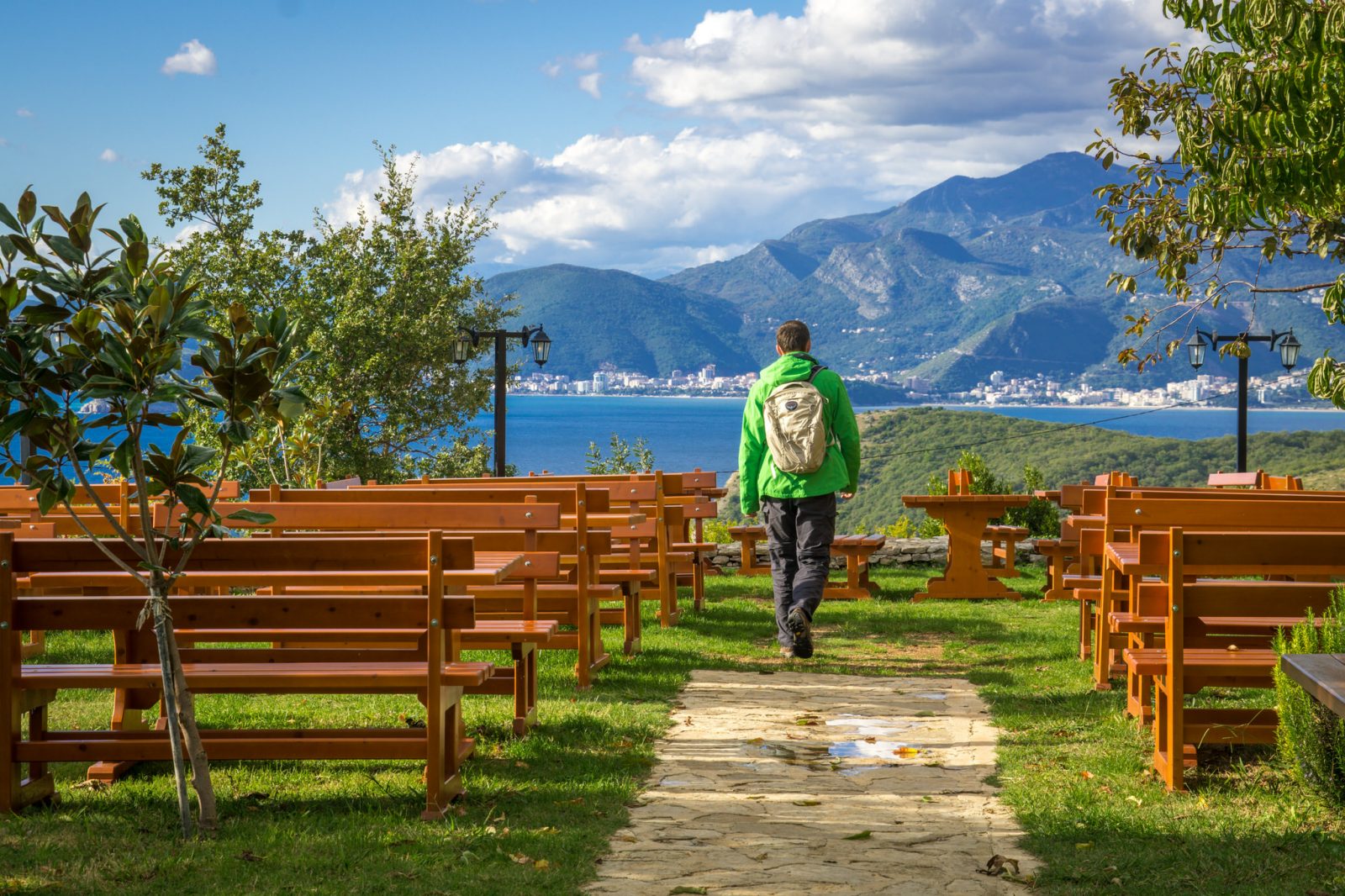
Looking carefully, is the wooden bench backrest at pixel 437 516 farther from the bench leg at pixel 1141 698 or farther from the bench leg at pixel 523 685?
the bench leg at pixel 1141 698

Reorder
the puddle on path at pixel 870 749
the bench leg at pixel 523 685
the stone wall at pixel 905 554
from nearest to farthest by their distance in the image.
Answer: the puddle on path at pixel 870 749
the bench leg at pixel 523 685
the stone wall at pixel 905 554

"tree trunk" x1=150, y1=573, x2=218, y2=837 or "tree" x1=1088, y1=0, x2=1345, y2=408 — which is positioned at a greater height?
"tree" x1=1088, y1=0, x2=1345, y2=408

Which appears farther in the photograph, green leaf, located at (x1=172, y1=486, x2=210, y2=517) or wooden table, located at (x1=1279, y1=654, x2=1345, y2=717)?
green leaf, located at (x1=172, y1=486, x2=210, y2=517)

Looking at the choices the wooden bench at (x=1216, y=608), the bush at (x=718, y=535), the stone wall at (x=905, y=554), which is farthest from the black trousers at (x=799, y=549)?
the bush at (x=718, y=535)

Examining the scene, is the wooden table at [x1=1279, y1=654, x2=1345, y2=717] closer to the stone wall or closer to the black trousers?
the black trousers

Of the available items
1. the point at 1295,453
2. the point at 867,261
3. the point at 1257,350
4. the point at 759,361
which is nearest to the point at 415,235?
the point at 1295,453

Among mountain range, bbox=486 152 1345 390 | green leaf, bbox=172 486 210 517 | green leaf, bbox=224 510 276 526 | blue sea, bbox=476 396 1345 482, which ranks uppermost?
mountain range, bbox=486 152 1345 390

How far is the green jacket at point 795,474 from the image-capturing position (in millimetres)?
8531

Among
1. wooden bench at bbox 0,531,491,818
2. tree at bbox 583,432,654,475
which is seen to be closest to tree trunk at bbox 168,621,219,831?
wooden bench at bbox 0,531,491,818

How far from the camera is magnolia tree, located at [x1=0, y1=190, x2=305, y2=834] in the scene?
13.6ft

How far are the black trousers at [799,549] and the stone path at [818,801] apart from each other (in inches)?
40.8

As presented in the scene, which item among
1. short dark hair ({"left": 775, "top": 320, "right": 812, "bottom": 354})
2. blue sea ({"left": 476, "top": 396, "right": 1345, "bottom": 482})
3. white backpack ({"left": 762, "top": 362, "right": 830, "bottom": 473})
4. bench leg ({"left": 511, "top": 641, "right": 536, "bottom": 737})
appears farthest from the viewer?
blue sea ({"left": 476, "top": 396, "right": 1345, "bottom": 482})

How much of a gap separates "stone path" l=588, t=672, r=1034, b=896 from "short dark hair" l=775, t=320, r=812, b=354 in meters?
2.40

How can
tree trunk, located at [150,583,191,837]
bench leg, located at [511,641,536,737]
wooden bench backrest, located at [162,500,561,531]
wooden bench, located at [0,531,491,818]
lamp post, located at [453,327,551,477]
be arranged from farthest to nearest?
lamp post, located at [453,327,551,477]
wooden bench backrest, located at [162,500,561,531]
bench leg, located at [511,641,536,737]
wooden bench, located at [0,531,491,818]
tree trunk, located at [150,583,191,837]
